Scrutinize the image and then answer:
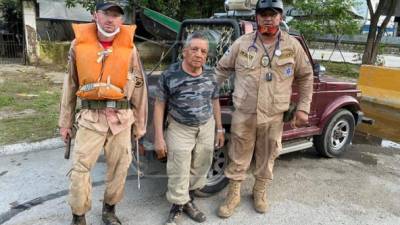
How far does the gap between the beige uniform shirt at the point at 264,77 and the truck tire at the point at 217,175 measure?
0.72 m

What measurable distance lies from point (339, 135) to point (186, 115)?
3067mm

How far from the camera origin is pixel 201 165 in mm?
3689

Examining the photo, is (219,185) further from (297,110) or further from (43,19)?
(43,19)

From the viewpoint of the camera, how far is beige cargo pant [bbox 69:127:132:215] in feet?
10.6

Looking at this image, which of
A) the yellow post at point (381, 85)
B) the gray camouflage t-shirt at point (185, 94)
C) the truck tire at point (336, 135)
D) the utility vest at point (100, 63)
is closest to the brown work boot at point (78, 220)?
the utility vest at point (100, 63)

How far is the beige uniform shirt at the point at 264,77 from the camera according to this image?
364cm

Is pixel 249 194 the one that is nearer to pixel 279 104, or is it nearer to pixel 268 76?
pixel 279 104

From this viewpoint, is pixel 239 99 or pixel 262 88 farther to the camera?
pixel 239 99

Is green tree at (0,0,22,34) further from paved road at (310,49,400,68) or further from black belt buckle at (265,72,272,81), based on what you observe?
black belt buckle at (265,72,272,81)

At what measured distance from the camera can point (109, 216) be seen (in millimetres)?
3609

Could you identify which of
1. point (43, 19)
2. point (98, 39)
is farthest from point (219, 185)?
point (43, 19)

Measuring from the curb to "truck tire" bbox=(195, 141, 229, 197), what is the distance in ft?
8.22

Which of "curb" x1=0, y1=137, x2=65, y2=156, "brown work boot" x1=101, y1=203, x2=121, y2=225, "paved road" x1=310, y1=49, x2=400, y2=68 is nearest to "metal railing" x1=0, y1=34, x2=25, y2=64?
"curb" x1=0, y1=137, x2=65, y2=156

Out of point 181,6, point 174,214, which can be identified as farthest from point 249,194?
point 181,6
